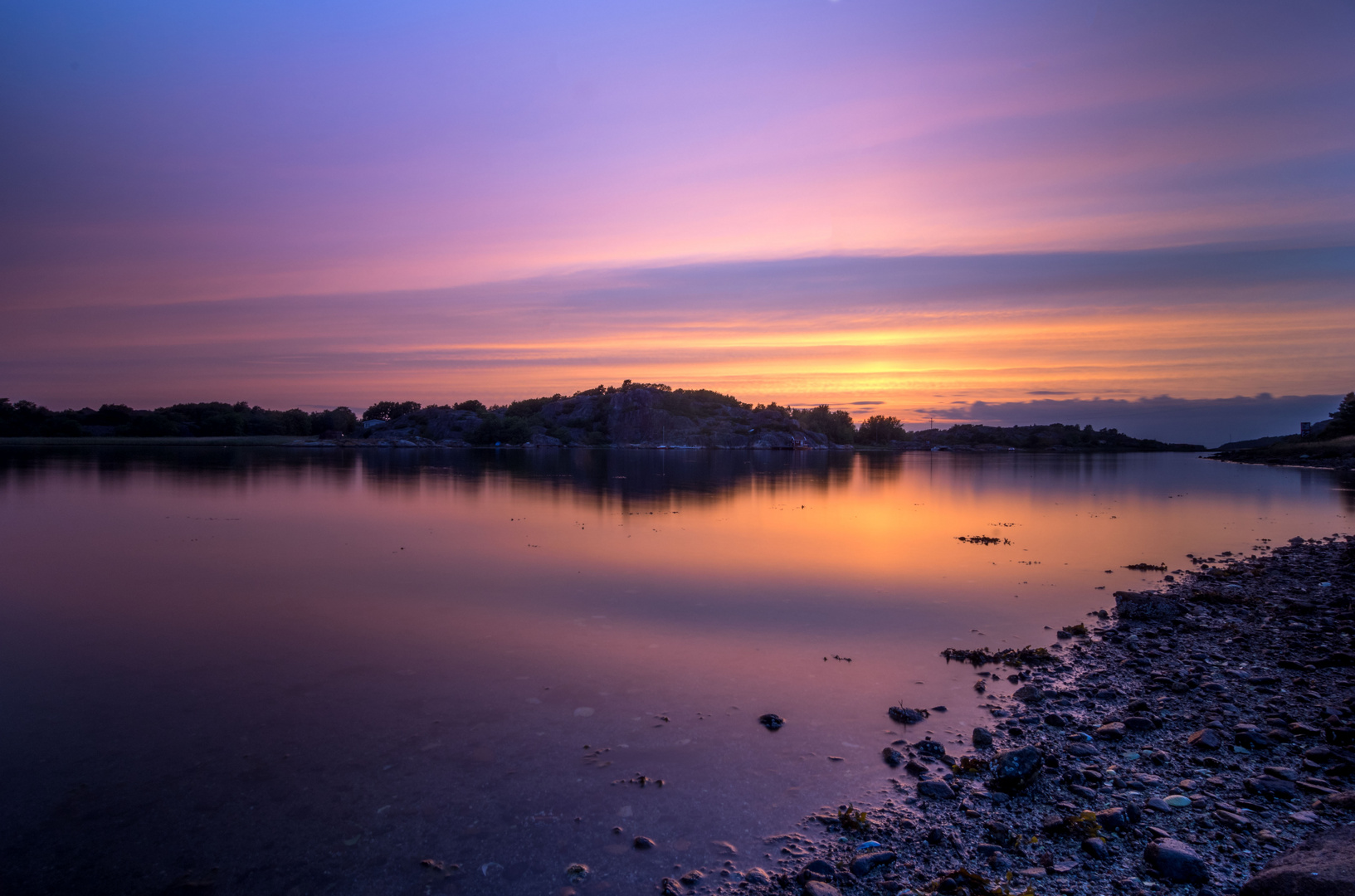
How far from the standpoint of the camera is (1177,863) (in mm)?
5047

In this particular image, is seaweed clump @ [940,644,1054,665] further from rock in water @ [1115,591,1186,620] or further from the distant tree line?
the distant tree line

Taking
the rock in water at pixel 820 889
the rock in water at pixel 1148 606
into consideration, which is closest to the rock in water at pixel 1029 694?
the rock in water at pixel 820 889

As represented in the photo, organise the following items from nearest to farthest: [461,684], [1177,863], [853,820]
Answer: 1. [1177,863]
2. [853,820]
3. [461,684]

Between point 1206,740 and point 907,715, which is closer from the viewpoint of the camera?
point 1206,740

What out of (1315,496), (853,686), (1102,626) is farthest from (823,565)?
(1315,496)

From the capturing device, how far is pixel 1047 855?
17.6 ft

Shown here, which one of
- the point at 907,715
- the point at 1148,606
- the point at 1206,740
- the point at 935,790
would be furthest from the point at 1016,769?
the point at 1148,606

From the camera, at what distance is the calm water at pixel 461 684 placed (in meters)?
5.60

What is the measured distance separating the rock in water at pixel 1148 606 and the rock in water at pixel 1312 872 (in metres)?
8.45

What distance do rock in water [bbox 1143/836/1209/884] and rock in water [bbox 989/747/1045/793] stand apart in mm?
1223

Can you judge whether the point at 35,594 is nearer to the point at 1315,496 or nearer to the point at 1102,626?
the point at 1102,626

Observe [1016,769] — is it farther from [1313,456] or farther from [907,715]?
[1313,456]

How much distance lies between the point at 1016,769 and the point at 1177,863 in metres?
1.53

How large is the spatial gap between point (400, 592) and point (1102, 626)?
13.9 meters
